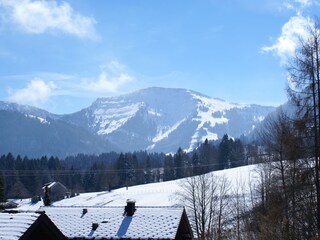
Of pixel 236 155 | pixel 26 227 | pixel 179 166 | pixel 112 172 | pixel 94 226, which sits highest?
pixel 236 155

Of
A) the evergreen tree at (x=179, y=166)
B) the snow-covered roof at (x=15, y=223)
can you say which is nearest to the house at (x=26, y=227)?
the snow-covered roof at (x=15, y=223)

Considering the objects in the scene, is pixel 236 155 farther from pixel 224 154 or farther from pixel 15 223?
pixel 15 223

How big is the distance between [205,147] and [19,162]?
184 feet

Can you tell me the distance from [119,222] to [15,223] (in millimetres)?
17890

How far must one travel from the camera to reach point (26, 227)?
35.9 ft

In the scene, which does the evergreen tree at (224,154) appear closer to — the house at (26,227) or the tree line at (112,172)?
the tree line at (112,172)

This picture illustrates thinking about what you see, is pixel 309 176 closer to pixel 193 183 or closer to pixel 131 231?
pixel 131 231

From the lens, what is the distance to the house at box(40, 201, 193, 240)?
27.1 metres

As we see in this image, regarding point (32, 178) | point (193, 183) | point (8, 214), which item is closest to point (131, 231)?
point (8, 214)

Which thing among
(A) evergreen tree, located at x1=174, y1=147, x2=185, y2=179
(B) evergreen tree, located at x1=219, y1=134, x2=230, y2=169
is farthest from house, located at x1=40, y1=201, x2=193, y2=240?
(A) evergreen tree, located at x1=174, y1=147, x2=185, y2=179

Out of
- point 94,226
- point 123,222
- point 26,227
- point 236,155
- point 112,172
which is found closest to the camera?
point 26,227

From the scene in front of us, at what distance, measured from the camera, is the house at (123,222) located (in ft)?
88.8

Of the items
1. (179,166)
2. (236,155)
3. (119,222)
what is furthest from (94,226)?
(236,155)

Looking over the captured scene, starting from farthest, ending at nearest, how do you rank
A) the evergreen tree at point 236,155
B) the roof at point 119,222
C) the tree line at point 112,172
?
the evergreen tree at point 236,155, the tree line at point 112,172, the roof at point 119,222
